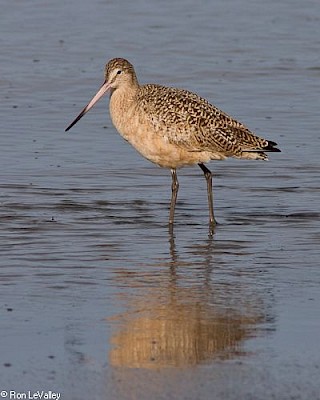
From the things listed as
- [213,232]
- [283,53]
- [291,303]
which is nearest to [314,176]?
[213,232]

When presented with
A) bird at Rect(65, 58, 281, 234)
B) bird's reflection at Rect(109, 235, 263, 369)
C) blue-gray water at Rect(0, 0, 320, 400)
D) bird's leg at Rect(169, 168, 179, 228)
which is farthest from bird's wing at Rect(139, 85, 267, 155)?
bird's reflection at Rect(109, 235, 263, 369)

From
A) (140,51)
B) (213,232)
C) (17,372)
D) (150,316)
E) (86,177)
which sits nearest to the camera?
(17,372)

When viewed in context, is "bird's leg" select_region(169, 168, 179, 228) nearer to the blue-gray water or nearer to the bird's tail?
the blue-gray water

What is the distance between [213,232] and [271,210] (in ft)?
2.76

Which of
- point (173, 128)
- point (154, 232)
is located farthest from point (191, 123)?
point (154, 232)

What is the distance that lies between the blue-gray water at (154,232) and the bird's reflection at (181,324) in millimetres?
16

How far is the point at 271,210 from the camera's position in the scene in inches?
415

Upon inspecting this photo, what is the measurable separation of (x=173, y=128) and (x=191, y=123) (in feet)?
0.55

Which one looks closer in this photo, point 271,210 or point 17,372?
point 17,372

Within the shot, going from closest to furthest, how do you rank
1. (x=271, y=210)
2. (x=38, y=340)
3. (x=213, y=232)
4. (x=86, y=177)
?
(x=38, y=340), (x=213, y=232), (x=271, y=210), (x=86, y=177)

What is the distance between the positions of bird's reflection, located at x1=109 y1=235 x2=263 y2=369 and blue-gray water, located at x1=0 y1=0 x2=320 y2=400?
0.05 ft

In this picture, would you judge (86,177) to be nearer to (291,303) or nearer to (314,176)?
(314,176)

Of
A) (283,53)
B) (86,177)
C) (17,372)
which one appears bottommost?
(17,372)

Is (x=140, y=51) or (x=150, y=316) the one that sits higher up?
(x=140, y=51)
